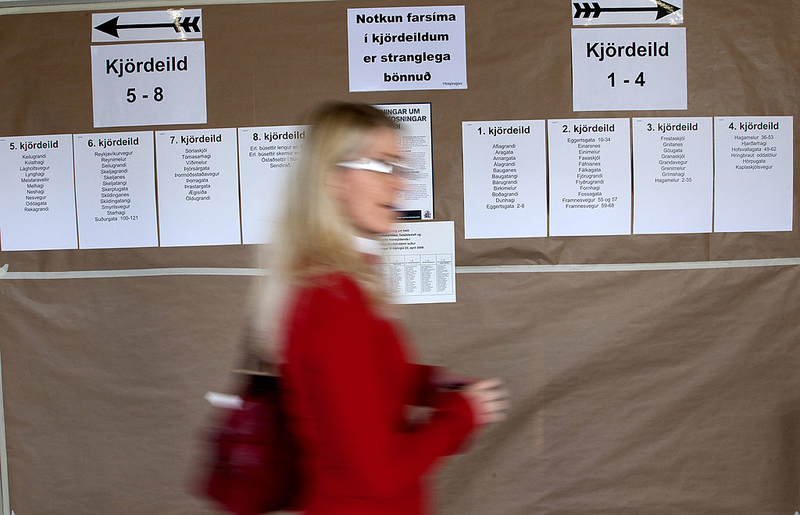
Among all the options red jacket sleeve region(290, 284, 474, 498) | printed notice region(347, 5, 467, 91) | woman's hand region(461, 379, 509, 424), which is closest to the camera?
red jacket sleeve region(290, 284, 474, 498)

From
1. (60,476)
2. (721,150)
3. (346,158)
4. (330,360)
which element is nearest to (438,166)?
(721,150)

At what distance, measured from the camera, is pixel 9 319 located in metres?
2.08

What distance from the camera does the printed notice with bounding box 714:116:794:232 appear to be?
2.03 metres

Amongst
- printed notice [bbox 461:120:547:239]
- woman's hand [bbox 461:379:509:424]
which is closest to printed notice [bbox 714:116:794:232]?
printed notice [bbox 461:120:547:239]

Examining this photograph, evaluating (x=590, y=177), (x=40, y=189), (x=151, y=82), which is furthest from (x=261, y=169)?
(x=590, y=177)

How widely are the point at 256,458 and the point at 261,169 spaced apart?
1354 mm

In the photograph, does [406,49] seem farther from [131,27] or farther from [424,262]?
[131,27]

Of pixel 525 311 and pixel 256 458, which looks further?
pixel 525 311

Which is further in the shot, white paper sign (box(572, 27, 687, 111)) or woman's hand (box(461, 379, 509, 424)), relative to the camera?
white paper sign (box(572, 27, 687, 111))

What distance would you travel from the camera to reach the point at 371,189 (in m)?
0.85

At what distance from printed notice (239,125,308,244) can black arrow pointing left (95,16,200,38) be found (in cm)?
40

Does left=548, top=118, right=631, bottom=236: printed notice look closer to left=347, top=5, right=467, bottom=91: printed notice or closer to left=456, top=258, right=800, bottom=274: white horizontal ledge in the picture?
left=456, top=258, right=800, bottom=274: white horizontal ledge

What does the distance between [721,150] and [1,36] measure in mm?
2562

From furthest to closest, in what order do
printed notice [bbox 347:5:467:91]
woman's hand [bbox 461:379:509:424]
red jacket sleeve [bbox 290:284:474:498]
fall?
1. printed notice [bbox 347:5:467:91]
2. woman's hand [bbox 461:379:509:424]
3. red jacket sleeve [bbox 290:284:474:498]
